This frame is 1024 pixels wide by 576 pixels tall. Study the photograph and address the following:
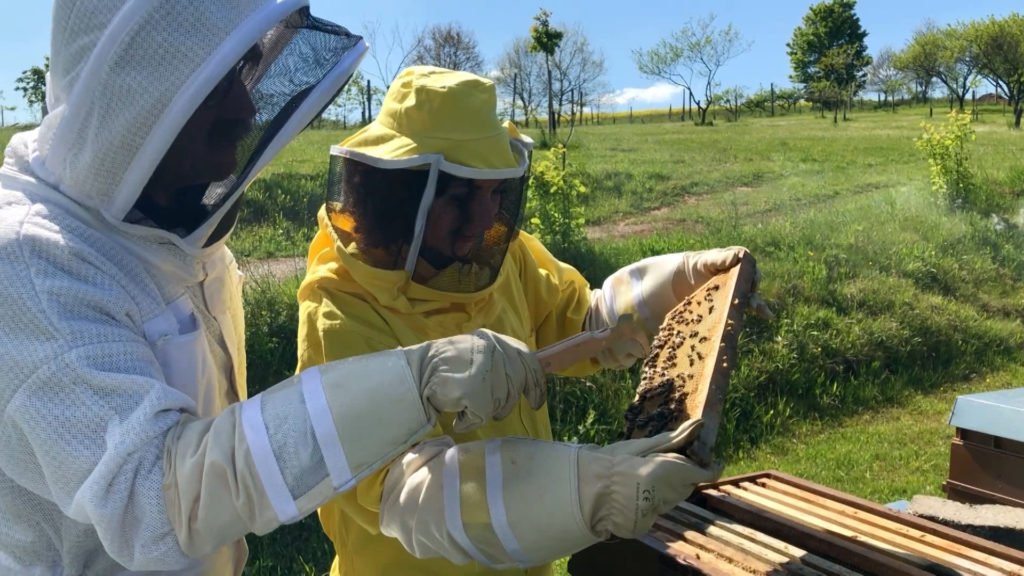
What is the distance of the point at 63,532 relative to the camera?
1.63 metres

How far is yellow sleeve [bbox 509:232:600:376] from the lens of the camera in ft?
8.36

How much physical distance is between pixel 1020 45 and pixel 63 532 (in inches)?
1212

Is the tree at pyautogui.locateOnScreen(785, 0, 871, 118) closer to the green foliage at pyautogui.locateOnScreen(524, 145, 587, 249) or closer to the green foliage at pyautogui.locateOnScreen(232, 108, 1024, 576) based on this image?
the green foliage at pyautogui.locateOnScreen(232, 108, 1024, 576)

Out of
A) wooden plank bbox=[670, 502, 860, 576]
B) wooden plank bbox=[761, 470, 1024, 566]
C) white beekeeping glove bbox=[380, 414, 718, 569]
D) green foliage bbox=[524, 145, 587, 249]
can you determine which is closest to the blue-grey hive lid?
wooden plank bbox=[761, 470, 1024, 566]

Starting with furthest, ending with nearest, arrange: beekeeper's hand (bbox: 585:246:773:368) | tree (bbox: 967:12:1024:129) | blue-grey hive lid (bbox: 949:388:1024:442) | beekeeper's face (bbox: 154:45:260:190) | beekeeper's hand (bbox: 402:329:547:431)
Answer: tree (bbox: 967:12:1024:129), blue-grey hive lid (bbox: 949:388:1024:442), beekeeper's hand (bbox: 585:246:773:368), beekeeper's face (bbox: 154:45:260:190), beekeeper's hand (bbox: 402:329:547:431)

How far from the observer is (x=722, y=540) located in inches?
86.7

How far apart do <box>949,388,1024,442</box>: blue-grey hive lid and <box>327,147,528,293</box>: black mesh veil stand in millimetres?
2188

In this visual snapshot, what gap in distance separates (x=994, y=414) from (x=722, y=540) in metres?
1.60

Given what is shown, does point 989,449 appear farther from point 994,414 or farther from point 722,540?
point 722,540

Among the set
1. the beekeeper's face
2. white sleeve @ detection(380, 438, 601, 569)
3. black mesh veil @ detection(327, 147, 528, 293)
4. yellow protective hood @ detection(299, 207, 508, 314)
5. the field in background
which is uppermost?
the beekeeper's face

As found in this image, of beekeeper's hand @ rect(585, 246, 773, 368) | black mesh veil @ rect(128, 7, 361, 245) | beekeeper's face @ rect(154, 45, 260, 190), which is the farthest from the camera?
beekeeper's hand @ rect(585, 246, 773, 368)

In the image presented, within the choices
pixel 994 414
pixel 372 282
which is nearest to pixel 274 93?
pixel 372 282

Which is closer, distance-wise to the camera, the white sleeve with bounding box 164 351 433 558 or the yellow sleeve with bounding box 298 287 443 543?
the white sleeve with bounding box 164 351 433 558

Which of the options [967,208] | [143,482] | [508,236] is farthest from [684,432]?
[967,208]
